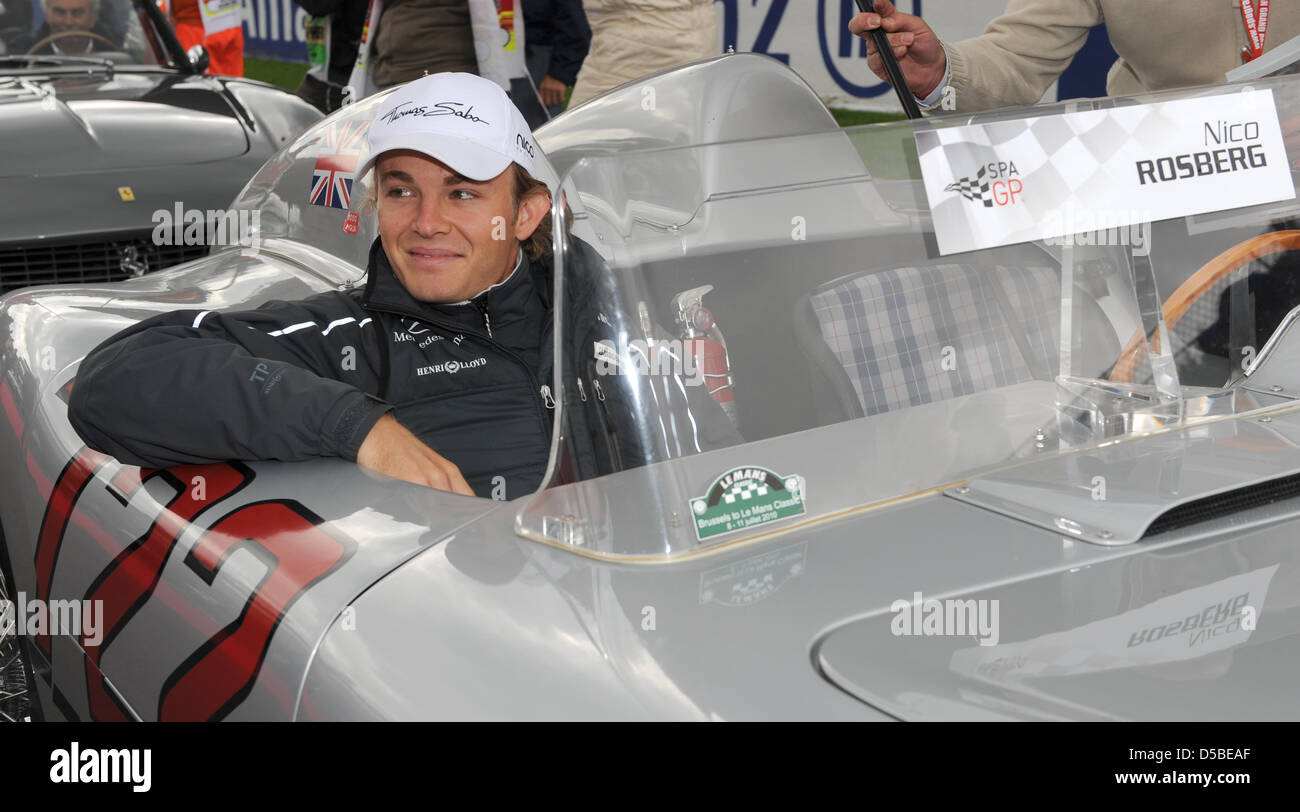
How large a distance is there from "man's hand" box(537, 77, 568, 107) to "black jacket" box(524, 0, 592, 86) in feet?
0.09

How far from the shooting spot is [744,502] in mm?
1310

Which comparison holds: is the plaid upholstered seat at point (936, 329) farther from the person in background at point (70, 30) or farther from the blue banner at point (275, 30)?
the blue banner at point (275, 30)

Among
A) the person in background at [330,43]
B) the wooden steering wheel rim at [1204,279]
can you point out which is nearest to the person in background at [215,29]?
the person in background at [330,43]

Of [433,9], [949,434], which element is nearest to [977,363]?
[949,434]

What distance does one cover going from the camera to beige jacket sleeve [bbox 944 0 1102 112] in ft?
9.82

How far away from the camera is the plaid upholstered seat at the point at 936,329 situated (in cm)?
164

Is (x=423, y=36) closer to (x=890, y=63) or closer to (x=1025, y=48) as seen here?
(x=1025, y=48)

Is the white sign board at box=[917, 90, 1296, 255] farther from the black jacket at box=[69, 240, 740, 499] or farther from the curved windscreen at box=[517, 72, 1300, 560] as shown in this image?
the black jacket at box=[69, 240, 740, 499]

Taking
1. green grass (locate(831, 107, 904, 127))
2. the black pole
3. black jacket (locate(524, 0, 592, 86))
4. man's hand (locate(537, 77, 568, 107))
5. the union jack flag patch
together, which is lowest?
the union jack flag patch

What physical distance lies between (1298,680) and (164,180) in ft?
12.0

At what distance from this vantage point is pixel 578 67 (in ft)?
19.9

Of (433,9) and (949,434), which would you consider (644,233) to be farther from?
(433,9)

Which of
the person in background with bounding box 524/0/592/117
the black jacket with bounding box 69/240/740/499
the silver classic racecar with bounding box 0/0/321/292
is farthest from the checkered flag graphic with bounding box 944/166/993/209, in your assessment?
the person in background with bounding box 524/0/592/117

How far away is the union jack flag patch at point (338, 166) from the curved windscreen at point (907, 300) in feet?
4.31
